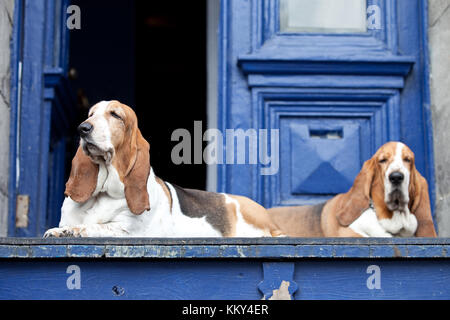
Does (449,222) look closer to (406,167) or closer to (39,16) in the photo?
(406,167)

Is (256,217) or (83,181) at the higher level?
(83,181)

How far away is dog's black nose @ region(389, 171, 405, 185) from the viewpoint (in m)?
4.34

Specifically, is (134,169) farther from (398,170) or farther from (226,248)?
(398,170)

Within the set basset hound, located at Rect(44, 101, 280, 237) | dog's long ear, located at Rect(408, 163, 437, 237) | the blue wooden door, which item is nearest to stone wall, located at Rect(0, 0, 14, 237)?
basset hound, located at Rect(44, 101, 280, 237)

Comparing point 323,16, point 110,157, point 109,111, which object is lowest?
point 110,157

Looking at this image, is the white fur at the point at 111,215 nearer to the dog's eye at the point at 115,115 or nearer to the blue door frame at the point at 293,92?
the dog's eye at the point at 115,115

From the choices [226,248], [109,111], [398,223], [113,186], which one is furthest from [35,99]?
[226,248]

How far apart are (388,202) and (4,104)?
2.37 metres

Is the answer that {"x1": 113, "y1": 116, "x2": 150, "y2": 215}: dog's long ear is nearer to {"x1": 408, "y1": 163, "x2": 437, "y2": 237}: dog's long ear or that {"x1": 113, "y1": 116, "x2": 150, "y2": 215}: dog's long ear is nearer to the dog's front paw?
the dog's front paw

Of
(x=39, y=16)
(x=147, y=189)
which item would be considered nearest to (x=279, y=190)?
(x=147, y=189)

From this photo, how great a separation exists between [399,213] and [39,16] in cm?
271

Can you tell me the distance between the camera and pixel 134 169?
3.93 meters

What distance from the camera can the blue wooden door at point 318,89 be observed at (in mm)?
5223
